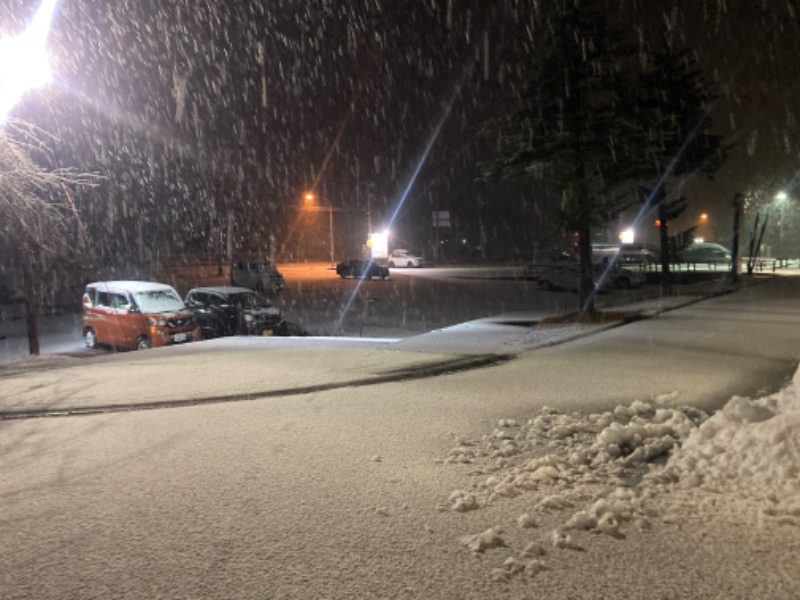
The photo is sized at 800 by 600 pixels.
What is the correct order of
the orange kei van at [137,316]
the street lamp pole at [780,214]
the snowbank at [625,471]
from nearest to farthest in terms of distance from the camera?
the snowbank at [625,471], the orange kei van at [137,316], the street lamp pole at [780,214]

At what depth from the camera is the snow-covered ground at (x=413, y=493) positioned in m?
3.66

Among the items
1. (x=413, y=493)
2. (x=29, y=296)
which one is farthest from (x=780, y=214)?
(x=413, y=493)

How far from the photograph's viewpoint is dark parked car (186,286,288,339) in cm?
1791

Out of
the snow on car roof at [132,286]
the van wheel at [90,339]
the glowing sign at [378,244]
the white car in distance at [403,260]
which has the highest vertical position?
the glowing sign at [378,244]

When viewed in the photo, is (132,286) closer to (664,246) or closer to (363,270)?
(664,246)

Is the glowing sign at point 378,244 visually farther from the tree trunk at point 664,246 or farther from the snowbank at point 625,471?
the snowbank at point 625,471

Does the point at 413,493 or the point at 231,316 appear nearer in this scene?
the point at 413,493

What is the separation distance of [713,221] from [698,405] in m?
86.1

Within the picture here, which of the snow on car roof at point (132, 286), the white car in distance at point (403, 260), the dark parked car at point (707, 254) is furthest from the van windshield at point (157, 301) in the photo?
the dark parked car at point (707, 254)

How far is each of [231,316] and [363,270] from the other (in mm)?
24683

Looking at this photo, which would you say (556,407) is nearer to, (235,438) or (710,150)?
(235,438)

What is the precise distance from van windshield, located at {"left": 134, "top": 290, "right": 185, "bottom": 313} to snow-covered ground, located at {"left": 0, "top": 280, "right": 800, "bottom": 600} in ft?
21.6

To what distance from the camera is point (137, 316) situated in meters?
15.4

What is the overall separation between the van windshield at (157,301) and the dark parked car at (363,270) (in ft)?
84.0
